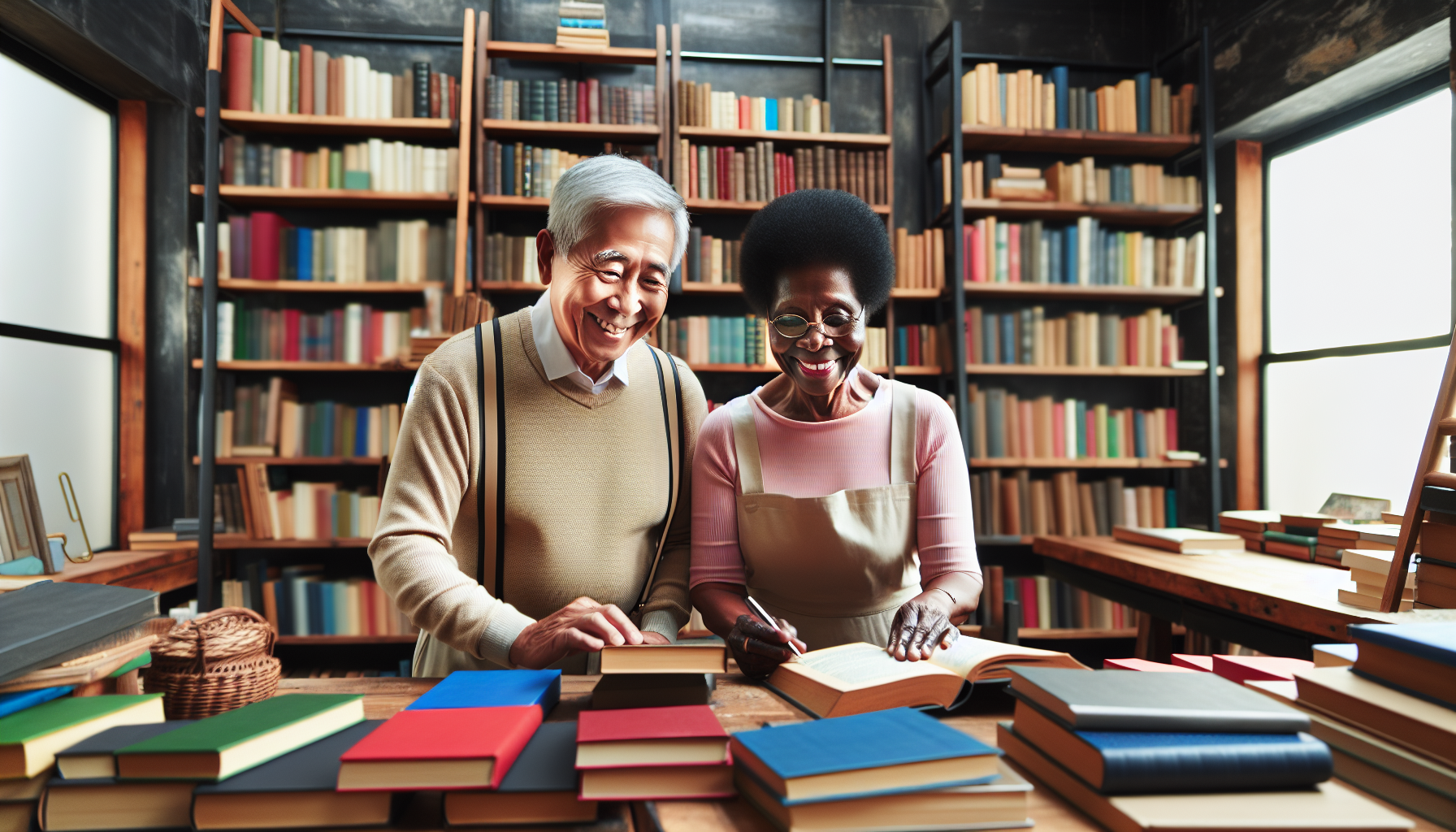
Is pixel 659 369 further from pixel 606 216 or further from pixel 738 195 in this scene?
pixel 738 195

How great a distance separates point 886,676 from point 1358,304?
3.99 meters

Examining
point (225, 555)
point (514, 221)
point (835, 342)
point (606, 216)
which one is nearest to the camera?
point (606, 216)

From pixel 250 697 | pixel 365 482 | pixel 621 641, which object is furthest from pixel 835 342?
pixel 365 482

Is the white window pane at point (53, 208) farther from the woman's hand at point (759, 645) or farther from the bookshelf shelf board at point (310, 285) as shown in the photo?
the woman's hand at point (759, 645)

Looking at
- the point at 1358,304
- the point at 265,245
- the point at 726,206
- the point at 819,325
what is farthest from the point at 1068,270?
the point at 265,245

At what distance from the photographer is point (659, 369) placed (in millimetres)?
1586

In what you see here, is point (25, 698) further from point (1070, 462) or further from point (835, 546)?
point (1070, 462)

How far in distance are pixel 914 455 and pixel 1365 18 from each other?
11.4 ft

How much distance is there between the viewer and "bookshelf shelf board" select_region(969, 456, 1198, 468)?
398 centimetres

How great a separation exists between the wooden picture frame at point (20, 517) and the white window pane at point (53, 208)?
791 millimetres

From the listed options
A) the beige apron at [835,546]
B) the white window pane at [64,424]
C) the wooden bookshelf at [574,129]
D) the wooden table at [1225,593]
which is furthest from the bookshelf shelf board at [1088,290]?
the white window pane at [64,424]

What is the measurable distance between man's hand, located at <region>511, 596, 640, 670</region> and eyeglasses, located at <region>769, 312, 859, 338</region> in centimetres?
66

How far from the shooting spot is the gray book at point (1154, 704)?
2.20 feet

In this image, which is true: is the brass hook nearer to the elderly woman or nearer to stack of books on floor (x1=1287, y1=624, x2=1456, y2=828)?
the elderly woman
